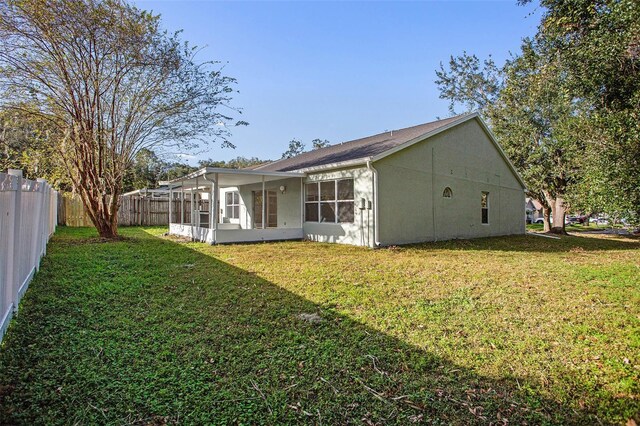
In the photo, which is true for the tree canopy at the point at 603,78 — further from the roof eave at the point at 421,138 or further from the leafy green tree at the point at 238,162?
the leafy green tree at the point at 238,162

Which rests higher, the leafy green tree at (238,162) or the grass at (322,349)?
the leafy green tree at (238,162)

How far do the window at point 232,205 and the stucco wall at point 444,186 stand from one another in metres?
9.06

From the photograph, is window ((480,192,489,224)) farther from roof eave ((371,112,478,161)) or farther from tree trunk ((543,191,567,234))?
tree trunk ((543,191,567,234))

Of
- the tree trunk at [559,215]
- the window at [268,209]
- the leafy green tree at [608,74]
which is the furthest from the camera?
the tree trunk at [559,215]

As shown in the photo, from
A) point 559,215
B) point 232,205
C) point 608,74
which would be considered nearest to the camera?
point 608,74

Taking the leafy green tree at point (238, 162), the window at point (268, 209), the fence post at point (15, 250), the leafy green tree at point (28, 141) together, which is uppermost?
the leafy green tree at point (238, 162)

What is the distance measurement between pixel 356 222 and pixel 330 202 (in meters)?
1.43

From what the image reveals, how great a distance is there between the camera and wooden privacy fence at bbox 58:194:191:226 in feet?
60.4

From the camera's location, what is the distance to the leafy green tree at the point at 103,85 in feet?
30.9

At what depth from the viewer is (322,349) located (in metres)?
3.41

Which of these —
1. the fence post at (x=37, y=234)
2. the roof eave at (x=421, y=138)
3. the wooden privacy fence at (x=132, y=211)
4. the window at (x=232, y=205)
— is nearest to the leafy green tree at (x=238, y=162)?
the wooden privacy fence at (x=132, y=211)

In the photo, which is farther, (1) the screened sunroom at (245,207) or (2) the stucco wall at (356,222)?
(1) the screened sunroom at (245,207)

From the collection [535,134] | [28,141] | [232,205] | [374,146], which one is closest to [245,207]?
[232,205]

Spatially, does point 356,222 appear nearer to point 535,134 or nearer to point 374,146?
point 374,146
